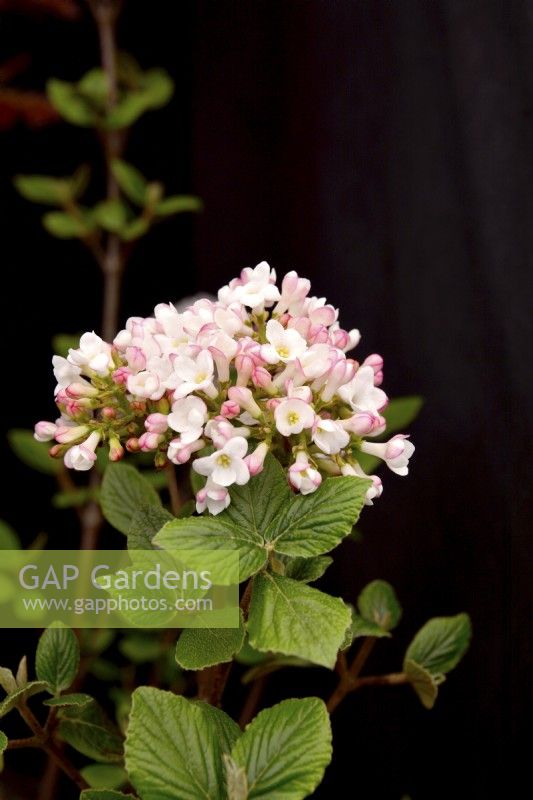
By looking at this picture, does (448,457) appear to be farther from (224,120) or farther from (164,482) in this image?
(224,120)

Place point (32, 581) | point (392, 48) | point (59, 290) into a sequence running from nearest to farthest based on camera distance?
1. point (32, 581)
2. point (392, 48)
3. point (59, 290)

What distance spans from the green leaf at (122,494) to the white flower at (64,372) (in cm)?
15

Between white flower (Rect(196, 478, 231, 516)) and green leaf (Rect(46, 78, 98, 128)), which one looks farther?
green leaf (Rect(46, 78, 98, 128))

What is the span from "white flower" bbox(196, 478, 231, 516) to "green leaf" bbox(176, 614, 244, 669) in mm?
95

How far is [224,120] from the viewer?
1.31 meters

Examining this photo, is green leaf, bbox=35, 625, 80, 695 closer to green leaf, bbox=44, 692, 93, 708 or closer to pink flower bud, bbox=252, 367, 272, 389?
green leaf, bbox=44, 692, 93, 708

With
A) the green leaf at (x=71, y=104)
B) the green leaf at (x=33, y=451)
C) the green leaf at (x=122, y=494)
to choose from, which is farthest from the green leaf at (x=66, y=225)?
the green leaf at (x=122, y=494)

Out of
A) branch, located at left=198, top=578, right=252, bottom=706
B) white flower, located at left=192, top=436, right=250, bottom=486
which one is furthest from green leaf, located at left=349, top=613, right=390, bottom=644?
white flower, located at left=192, top=436, right=250, bottom=486

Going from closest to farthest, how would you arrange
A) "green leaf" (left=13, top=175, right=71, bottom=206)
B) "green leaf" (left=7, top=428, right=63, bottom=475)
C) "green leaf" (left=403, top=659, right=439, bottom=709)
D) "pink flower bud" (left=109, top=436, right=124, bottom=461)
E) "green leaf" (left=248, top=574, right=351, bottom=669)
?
"green leaf" (left=248, top=574, right=351, bottom=669), "pink flower bud" (left=109, top=436, right=124, bottom=461), "green leaf" (left=403, top=659, right=439, bottom=709), "green leaf" (left=7, top=428, right=63, bottom=475), "green leaf" (left=13, top=175, right=71, bottom=206)

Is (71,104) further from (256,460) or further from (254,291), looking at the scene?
(256,460)

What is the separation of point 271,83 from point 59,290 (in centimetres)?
57

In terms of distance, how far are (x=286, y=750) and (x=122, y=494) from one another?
30 cm

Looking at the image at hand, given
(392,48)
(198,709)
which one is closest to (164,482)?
(198,709)

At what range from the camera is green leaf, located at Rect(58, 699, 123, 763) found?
62 centimetres
